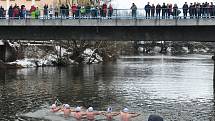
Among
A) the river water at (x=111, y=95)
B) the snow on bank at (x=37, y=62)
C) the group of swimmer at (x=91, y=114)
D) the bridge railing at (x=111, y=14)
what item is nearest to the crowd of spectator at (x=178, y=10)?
the bridge railing at (x=111, y=14)

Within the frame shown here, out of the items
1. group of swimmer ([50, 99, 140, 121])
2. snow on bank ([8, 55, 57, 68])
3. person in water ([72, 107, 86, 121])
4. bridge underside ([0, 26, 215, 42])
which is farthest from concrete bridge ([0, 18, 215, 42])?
snow on bank ([8, 55, 57, 68])

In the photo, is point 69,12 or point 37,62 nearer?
point 69,12

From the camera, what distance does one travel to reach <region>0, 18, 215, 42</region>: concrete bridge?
1535 inches

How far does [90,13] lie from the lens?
41.9 metres

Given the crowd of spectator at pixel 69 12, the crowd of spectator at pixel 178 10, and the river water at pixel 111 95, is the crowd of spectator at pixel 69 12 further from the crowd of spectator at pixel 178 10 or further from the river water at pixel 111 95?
the river water at pixel 111 95

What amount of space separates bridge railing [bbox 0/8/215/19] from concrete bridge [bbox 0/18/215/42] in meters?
0.46

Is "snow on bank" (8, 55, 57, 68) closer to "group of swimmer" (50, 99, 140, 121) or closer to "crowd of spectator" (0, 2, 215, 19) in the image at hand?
"crowd of spectator" (0, 2, 215, 19)

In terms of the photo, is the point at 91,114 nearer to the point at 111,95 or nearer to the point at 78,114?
the point at 78,114

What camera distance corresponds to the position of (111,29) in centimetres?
4175

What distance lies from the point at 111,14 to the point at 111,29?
1544 mm

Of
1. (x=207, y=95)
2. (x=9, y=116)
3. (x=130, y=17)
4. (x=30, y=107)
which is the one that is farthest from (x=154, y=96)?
(x=9, y=116)

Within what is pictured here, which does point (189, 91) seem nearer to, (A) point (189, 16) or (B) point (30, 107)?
(A) point (189, 16)

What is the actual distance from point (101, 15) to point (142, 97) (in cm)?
917

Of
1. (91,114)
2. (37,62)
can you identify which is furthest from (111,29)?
(37,62)
